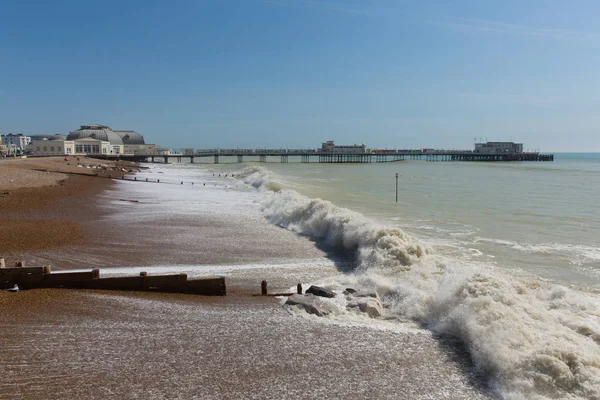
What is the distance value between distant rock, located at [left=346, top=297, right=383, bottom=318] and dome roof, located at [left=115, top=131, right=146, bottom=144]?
147 m

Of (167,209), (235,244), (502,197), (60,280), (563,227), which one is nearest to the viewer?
(60,280)

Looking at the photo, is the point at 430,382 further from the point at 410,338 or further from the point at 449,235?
the point at 449,235

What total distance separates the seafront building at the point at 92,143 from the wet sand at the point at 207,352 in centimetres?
10148

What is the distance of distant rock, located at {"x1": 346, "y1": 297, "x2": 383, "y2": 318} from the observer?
816 centimetres

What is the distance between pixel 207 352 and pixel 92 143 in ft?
384

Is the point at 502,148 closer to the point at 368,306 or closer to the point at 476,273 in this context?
the point at 476,273

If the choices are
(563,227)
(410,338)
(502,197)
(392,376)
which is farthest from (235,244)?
(502,197)

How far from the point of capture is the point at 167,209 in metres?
22.4

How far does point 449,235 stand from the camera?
17.1 meters

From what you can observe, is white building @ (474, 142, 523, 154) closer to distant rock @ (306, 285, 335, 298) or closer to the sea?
the sea

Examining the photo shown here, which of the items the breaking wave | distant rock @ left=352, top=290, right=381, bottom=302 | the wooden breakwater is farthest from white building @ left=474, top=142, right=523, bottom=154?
the wooden breakwater

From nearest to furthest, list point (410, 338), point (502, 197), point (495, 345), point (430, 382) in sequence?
point (430, 382), point (495, 345), point (410, 338), point (502, 197)

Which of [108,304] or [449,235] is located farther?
[449,235]

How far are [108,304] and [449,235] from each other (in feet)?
40.1
